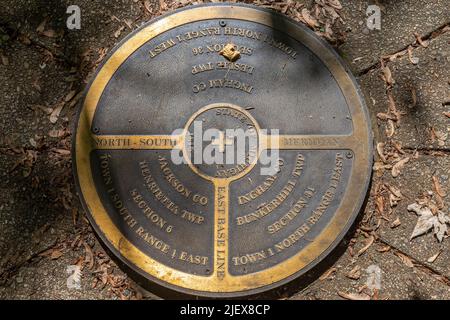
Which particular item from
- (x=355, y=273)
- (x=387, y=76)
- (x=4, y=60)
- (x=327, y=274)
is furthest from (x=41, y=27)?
(x=355, y=273)

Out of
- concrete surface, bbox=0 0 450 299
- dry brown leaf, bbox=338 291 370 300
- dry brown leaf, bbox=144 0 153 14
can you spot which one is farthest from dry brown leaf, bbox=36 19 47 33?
dry brown leaf, bbox=338 291 370 300

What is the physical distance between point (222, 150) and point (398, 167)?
2.93 ft

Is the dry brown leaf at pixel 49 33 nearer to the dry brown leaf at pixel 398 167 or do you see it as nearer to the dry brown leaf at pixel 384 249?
the dry brown leaf at pixel 398 167

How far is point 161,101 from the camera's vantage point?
99.4 inches

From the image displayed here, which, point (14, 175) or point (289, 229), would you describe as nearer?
point (289, 229)

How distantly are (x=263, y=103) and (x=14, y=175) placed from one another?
52.0 inches

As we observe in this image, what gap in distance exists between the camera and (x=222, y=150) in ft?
8.09

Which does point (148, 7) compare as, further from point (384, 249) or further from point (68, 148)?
point (384, 249)

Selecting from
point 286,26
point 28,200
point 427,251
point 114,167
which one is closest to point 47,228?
point 28,200

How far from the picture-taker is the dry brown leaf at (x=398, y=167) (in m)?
2.56

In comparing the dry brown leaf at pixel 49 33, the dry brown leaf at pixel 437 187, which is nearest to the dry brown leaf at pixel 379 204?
the dry brown leaf at pixel 437 187

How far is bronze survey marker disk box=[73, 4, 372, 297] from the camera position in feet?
7.82

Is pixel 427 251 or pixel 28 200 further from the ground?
pixel 28 200

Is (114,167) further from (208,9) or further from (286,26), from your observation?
(286,26)
